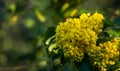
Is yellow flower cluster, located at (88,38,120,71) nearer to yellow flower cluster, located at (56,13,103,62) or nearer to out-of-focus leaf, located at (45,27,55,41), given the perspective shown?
yellow flower cluster, located at (56,13,103,62)

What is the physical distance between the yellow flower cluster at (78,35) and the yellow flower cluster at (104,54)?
0.09 feet

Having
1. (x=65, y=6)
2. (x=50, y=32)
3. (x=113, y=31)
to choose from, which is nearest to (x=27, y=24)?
(x=65, y=6)

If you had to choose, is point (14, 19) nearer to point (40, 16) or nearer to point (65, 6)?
point (40, 16)

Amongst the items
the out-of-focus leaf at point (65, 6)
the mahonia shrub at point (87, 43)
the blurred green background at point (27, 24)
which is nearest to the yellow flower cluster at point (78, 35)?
the mahonia shrub at point (87, 43)

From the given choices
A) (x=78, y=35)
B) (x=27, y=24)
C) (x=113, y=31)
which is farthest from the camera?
(x=27, y=24)

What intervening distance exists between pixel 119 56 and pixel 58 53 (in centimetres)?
24

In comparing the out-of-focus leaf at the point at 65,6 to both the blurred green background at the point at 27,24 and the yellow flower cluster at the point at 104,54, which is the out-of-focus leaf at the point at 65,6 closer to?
the blurred green background at the point at 27,24

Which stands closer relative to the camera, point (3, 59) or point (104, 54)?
point (104, 54)

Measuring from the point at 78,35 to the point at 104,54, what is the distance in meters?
0.12

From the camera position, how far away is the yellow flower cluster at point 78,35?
1.77 m

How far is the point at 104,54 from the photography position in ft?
5.84

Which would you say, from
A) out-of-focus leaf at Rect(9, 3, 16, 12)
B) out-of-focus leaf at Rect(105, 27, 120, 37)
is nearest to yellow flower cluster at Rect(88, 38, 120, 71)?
out-of-focus leaf at Rect(105, 27, 120, 37)

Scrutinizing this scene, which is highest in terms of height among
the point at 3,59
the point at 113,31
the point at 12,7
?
the point at 12,7

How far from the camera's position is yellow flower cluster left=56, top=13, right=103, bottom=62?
5.81 ft
